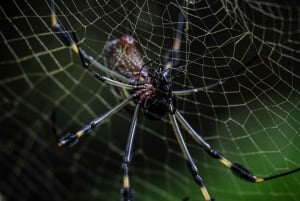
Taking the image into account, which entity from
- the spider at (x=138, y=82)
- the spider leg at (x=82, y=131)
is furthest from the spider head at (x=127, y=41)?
the spider leg at (x=82, y=131)

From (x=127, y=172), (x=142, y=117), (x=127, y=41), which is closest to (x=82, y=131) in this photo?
(x=127, y=172)

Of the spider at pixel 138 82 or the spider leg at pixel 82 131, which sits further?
the spider leg at pixel 82 131

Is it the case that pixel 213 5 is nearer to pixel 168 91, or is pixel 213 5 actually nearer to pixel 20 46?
pixel 168 91

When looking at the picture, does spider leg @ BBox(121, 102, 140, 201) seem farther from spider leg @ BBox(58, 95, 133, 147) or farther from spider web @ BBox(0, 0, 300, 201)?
spider web @ BBox(0, 0, 300, 201)

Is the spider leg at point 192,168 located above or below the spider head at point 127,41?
below

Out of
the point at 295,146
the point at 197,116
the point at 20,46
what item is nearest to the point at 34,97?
the point at 20,46

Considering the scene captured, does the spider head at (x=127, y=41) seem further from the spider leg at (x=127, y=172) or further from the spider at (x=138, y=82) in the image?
the spider leg at (x=127, y=172)

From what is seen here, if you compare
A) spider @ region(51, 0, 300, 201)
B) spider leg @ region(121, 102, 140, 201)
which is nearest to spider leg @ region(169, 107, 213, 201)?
spider @ region(51, 0, 300, 201)

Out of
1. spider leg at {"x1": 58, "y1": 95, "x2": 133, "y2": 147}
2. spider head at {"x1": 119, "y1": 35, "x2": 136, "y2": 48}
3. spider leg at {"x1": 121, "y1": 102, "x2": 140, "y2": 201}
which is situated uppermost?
spider head at {"x1": 119, "y1": 35, "x2": 136, "y2": 48}
